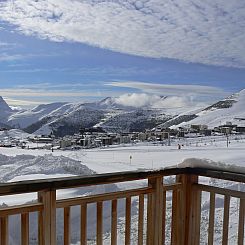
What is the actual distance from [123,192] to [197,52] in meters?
7.41

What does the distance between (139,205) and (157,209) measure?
17 cm

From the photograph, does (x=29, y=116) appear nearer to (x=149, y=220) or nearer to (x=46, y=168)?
(x=46, y=168)

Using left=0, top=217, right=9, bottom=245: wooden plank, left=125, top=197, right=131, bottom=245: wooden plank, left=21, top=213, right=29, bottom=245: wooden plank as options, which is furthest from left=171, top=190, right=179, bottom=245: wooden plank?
left=0, top=217, right=9, bottom=245: wooden plank

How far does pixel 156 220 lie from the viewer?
8.07ft

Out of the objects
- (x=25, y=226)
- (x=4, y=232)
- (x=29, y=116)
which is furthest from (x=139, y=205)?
(x=29, y=116)

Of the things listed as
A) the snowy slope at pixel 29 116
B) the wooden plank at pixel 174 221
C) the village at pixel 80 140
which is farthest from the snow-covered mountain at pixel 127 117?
the wooden plank at pixel 174 221

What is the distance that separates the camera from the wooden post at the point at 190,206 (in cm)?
258

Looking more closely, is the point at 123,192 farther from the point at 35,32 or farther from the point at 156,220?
the point at 35,32

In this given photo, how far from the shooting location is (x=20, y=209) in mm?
1838

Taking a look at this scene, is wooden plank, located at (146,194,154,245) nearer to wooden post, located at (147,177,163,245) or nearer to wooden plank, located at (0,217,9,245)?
wooden post, located at (147,177,163,245)

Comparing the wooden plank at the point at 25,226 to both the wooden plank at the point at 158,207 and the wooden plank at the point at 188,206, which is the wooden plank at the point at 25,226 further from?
the wooden plank at the point at 188,206

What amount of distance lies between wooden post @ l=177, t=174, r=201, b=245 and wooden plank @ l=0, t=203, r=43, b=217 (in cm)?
112

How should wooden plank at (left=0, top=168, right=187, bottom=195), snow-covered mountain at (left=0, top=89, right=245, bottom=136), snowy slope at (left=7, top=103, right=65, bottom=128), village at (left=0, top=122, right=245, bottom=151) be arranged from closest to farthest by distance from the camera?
wooden plank at (left=0, top=168, right=187, bottom=195), village at (left=0, top=122, right=245, bottom=151), snow-covered mountain at (left=0, top=89, right=245, bottom=136), snowy slope at (left=7, top=103, right=65, bottom=128)

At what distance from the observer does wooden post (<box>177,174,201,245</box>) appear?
258 cm
